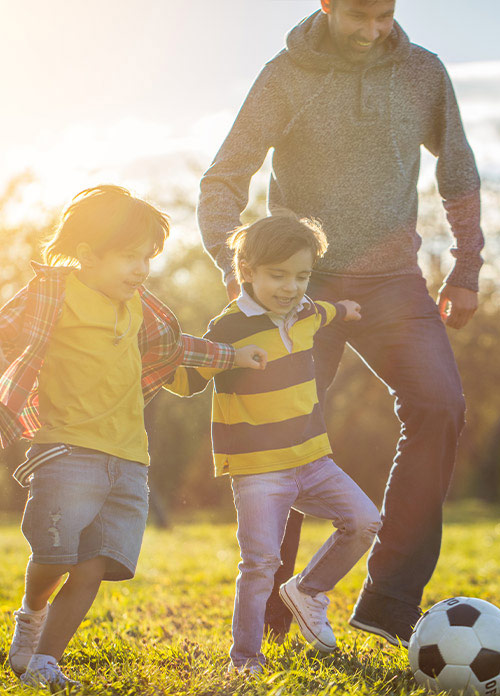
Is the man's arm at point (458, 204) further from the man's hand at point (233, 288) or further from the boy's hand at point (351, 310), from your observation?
the man's hand at point (233, 288)

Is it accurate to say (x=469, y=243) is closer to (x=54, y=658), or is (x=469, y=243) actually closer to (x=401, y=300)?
(x=401, y=300)

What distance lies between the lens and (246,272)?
A: 11.7 ft

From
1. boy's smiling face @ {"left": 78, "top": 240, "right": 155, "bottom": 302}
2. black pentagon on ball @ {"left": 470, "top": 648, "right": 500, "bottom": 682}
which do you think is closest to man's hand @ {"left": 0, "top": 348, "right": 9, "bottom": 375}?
boy's smiling face @ {"left": 78, "top": 240, "right": 155, "bottom": 302}

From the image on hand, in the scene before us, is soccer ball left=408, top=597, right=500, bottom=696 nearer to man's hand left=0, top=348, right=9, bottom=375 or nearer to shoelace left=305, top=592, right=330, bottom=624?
shoelace left=305, top=592, right=330, bottom=624

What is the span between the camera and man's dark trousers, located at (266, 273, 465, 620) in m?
3.82

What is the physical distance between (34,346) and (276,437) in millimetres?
1063

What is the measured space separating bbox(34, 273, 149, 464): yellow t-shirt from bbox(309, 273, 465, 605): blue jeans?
1.13 m

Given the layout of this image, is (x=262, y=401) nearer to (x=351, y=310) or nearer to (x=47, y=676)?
(x=351, y=310)

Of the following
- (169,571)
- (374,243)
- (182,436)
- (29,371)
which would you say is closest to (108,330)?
(29,371)

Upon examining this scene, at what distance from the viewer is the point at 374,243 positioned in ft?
13.2

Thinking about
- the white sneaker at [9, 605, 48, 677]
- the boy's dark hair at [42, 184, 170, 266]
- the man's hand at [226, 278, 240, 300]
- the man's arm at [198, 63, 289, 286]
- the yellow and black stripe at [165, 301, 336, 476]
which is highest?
the man's arm at [198, 63, 289, 286]

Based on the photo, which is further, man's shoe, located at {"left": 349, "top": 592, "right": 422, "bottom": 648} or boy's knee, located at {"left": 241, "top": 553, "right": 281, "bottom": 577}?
man's shoe, located at {"left": 349, "top": 592, "right": 422, "bottom": 648}

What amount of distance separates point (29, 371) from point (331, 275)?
1686mm

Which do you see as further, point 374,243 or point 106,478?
point 374,243
